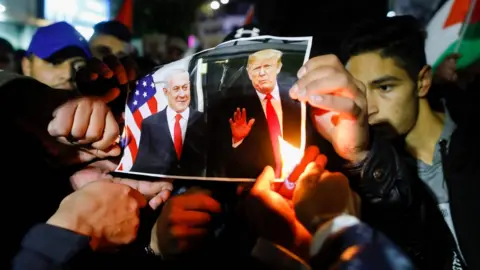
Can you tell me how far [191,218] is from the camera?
1146mm

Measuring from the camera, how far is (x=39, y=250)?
99cm

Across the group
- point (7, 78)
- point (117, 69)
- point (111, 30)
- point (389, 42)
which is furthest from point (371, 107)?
point (111, 30)

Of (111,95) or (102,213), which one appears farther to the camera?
(111,95)

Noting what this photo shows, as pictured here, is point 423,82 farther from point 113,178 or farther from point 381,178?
point 113,178

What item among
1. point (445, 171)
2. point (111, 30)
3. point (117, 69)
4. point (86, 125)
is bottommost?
point (445, 171)

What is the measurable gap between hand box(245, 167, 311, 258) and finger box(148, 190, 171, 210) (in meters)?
0.24

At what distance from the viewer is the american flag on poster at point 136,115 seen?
115 centimetres

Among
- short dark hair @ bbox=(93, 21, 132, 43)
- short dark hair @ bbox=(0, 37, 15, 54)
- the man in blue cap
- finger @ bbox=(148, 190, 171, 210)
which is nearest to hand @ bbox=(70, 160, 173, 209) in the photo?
finger @ bbox=(148, 190, 171, 210)

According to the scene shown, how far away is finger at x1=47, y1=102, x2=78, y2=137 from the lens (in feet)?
3.57

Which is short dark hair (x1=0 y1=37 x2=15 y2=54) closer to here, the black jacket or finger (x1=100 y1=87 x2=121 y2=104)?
finger (x1=100 y1=87 x2=121 y2=104)

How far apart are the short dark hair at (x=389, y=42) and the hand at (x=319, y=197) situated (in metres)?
0.58

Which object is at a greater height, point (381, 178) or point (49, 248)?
point (381, 178)

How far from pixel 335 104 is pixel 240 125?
8.1 inches

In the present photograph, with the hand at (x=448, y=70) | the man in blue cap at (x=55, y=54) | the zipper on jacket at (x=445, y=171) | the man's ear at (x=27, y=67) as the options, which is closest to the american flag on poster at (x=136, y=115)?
the man in blue cap at (x=55, y=54)
